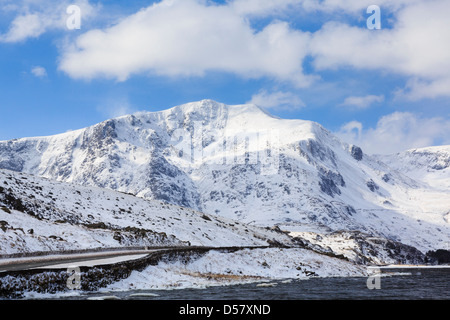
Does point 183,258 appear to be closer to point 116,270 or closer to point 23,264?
point 116,270

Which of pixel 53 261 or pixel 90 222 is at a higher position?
pixel 90 222

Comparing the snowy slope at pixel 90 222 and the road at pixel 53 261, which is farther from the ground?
the snowy slope at pixel 90 222

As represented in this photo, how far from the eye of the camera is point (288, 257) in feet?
232

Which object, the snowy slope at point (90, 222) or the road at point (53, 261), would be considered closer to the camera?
the road at point (53, 261)

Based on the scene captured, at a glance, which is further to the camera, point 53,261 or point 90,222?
point 90,222

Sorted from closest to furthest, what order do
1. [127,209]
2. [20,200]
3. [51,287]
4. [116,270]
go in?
[51,287] → [116,270] → [20,200] → [127,209]

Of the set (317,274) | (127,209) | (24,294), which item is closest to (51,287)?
(24,294)

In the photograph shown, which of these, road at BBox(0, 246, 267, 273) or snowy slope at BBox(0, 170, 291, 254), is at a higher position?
snowy slope at BBox(0, 170, 291, 254)

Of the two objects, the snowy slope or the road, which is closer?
the road
